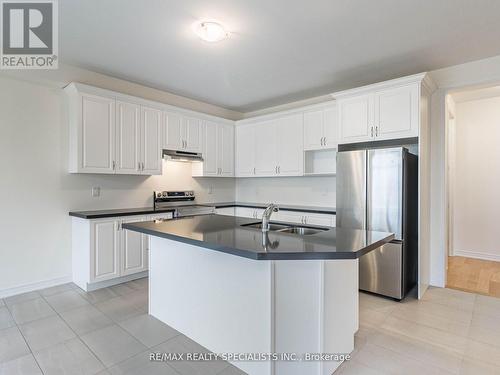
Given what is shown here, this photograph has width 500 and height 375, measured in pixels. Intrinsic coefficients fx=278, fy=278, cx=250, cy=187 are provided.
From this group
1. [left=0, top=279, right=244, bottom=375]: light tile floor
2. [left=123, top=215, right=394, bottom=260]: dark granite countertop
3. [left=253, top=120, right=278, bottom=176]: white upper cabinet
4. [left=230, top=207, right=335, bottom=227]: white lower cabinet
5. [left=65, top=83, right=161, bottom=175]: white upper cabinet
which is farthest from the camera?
[left=253, top=120, right=278, bottom=176]: white upper cabinet

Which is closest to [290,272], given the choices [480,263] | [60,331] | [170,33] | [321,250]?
[321,250]

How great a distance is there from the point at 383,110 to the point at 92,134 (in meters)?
3.51

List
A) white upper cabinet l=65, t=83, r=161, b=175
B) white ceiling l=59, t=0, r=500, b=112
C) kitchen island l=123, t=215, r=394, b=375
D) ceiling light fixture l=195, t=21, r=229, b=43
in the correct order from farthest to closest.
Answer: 1. white upper cabinet l=65, t=83, r=161, b=175
2. ceiling light fixture l=195, t=21, r=229, b=43
3. white ceiling l=59, t=0, r=500, b=112
4. kitchen island l=123, t=215, r=394, b=375

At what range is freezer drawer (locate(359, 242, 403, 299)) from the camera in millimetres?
3027

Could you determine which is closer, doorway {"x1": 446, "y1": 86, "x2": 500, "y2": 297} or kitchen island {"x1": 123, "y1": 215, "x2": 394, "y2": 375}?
kitchen island {"x1": 123, "y1": 215, "x2": 394, "y2": 375}

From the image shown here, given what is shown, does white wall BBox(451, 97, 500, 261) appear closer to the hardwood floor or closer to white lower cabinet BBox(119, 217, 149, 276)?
the hardwood floor

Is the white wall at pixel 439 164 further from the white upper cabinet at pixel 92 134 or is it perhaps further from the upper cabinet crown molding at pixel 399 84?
the white upper cabinet at pixel 92 134

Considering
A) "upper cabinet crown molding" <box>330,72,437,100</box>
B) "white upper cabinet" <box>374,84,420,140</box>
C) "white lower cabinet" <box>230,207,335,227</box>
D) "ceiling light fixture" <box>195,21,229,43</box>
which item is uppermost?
"ceiling light fixture" <box>195,21,229,43</box>

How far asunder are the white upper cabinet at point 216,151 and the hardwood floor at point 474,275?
146 inches

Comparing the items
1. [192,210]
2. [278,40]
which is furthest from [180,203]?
[278,40]

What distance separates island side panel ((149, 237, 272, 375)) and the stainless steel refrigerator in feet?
6.44

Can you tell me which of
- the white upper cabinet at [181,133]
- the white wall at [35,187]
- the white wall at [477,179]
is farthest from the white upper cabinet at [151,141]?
the white wall at [477,179]

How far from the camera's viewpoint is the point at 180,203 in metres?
4.57

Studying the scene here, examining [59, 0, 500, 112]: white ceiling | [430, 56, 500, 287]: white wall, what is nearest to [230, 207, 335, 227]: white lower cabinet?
[430, 56, 500, 287]: white wall
